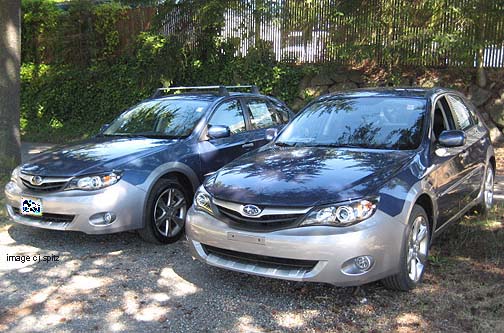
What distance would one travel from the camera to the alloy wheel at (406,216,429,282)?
14.3ft

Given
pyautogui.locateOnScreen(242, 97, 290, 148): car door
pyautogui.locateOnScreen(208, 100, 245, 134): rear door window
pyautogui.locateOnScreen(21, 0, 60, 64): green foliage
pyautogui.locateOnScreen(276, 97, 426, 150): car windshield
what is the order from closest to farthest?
pyautogui.locateOnScreen(276, 97, 426, 150): car windshield
pyautogui.locateOnScreen(208, 100, 245, 134): rear door window
pyautogui.locateOnScreen(242, 97, 290, 148): car door
pyautogui.locateOnScreen(21, 0, 60, 64): green foliage

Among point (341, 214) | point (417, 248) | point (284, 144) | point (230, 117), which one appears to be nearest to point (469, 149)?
point (417, 248)

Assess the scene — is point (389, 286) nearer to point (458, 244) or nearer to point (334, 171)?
point (334, 171)

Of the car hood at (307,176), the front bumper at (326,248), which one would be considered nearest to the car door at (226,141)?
the car hood at (307,176)

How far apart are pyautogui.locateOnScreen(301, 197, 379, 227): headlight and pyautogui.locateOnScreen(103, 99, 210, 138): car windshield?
9.30 ft

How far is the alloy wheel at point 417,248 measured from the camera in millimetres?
4355

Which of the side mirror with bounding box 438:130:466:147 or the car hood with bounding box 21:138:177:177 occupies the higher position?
the side mirror with bounding box 438:130:466:147

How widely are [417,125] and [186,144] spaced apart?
261 cm

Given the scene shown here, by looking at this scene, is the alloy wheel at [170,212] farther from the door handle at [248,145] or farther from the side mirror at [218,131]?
the door handle at [248,145]

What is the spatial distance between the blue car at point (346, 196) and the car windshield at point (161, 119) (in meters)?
1.48

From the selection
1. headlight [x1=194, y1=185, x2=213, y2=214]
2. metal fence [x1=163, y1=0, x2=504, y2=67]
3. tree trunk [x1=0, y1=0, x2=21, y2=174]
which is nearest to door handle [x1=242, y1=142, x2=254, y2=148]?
headlight [x1=194, y1=185, x2=213, y2=214]

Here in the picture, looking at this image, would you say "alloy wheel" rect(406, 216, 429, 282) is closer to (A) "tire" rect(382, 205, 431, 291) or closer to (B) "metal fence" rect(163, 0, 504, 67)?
(A) "tire" rect(382, 205, 431, 291)

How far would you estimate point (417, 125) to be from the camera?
→ 5.08 metres

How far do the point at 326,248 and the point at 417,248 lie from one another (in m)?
1.01
